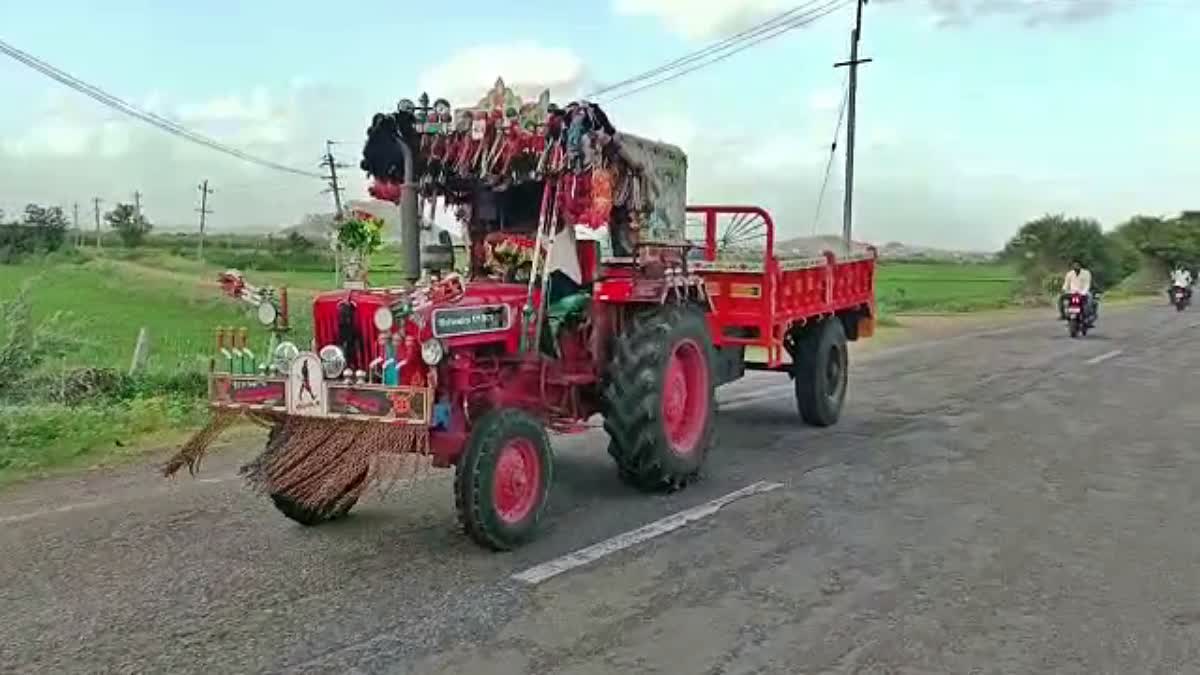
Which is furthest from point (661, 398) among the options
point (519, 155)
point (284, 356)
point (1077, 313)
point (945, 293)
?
point (945, 293)

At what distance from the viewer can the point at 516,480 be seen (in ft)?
22.2

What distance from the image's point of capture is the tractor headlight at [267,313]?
22.6 feet

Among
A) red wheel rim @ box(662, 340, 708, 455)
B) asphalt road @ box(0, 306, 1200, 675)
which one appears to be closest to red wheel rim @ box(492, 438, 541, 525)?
asphalt road @ box(0, 306, 1200, 675)

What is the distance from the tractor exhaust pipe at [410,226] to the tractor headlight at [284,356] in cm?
154

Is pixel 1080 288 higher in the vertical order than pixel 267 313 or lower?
lower

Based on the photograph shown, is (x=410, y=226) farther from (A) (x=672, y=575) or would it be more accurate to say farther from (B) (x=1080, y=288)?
(B) (x=1080, y=288)

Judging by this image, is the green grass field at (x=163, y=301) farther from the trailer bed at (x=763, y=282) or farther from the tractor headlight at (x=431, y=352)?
the trailer bed at (x=763, y=282)

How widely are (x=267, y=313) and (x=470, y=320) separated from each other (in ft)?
4.01

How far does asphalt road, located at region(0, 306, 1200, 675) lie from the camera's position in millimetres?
5082

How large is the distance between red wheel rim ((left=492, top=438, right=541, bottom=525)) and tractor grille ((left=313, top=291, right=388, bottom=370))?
3.09ft

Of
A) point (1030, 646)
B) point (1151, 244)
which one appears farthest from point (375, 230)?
point (1151, 244)

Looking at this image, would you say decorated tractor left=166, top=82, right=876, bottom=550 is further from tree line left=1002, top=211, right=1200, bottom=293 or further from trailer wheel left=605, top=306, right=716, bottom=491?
tree line left=1002, top=211, right=1200, bottom=293

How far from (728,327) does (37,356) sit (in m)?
6.87

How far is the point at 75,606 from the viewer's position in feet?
18.5
